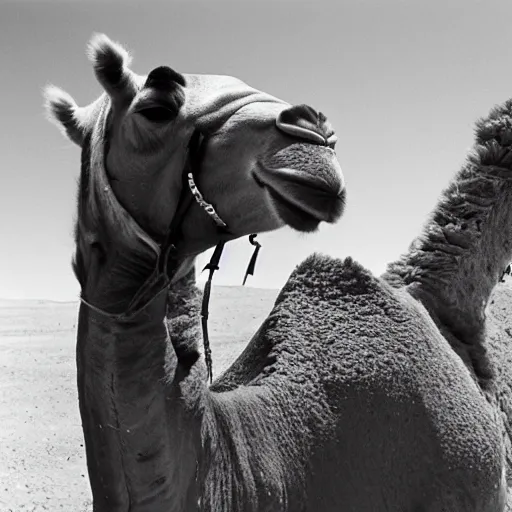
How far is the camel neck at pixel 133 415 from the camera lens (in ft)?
7.48

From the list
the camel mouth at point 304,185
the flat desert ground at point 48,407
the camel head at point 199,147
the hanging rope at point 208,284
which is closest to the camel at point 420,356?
the hanging rope at point 208,284

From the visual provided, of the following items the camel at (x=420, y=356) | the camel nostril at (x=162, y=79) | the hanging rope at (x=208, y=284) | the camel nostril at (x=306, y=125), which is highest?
the camel nostril at (x=162, y=79)

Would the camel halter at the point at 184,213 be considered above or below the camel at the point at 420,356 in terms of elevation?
above

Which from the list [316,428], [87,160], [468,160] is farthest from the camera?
[468,160]

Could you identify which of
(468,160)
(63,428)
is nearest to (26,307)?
(63,428)

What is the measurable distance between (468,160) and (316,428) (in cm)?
196

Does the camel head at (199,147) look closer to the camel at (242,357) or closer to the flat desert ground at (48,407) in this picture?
the camel at (242,357)

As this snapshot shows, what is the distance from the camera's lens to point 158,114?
7.61 ft

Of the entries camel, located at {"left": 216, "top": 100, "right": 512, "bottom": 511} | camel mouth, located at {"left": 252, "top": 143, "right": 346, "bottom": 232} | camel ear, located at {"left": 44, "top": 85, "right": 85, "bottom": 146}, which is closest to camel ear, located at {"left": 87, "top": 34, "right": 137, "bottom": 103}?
camel ear, located at {"left": 44, "top": 85, "right": 85, "bottom": 146}

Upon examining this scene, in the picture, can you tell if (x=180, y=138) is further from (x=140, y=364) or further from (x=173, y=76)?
(x=140, y=364)

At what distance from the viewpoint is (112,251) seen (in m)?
2.36

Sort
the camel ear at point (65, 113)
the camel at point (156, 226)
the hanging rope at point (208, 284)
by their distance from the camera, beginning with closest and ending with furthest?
1. the camel at point (156, 226)
2. the hanging rope at point (208, 284)
3. the camel ear at point (65, 113)

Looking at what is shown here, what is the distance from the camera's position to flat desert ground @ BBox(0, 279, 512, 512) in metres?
6.27

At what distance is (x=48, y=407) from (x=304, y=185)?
744 cm
